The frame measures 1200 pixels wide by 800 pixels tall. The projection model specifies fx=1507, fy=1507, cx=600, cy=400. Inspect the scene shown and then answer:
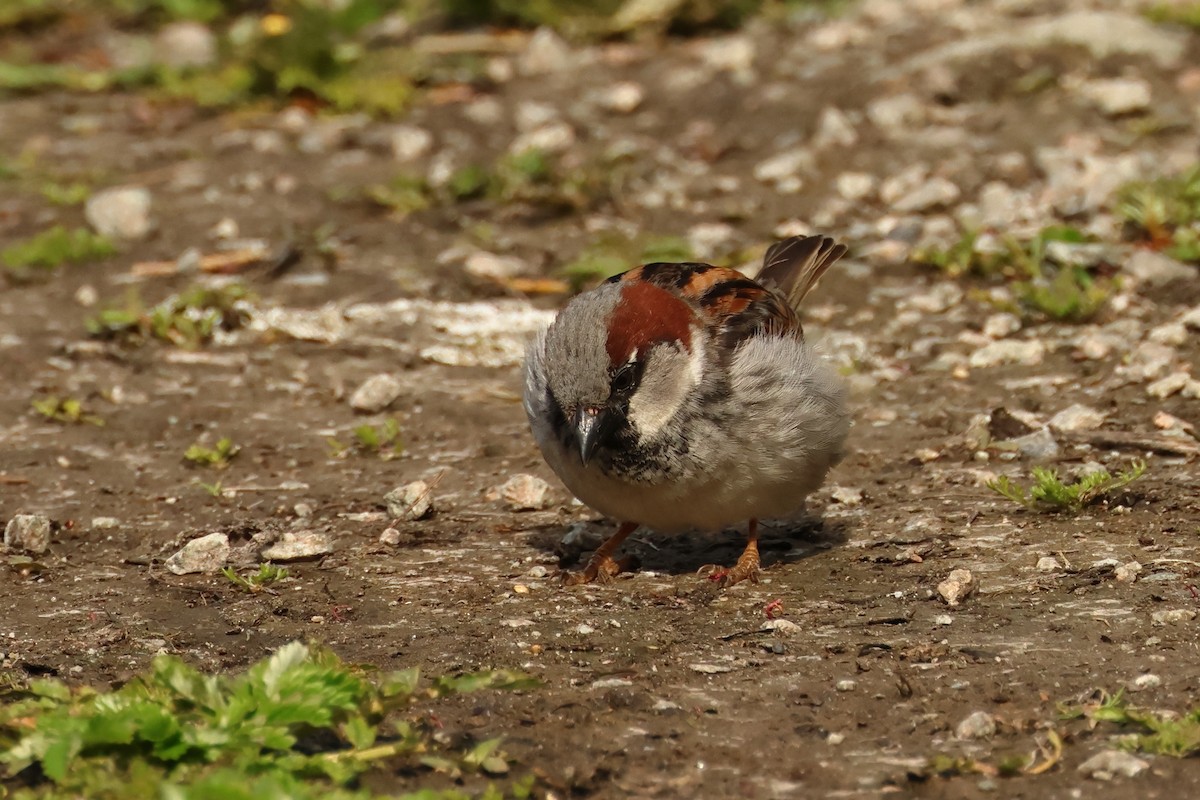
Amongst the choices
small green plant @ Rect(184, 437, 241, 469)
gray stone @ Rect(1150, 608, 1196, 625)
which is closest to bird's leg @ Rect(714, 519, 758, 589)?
gray stone @ Rect(1150, 608, 1196, 625)

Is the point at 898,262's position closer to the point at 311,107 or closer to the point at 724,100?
the point at 724,100

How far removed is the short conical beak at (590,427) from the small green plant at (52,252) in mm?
4352

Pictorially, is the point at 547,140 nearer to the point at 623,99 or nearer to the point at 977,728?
the point at 623,99

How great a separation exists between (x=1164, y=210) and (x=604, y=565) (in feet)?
12.4

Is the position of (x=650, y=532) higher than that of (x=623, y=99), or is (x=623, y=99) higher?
(x=623, y=99)

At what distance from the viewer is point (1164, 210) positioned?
723cm

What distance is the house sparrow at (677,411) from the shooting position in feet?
14.8

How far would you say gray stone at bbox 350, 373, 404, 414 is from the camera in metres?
6.52

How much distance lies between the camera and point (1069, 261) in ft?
22.9

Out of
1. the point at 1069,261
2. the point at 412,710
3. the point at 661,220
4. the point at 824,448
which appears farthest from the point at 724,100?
the point at 412,710

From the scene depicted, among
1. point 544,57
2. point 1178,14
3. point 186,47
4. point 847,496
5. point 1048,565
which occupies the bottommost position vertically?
point 847,496

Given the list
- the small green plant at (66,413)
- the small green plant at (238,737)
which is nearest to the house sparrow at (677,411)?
the small green plant at (238,737)

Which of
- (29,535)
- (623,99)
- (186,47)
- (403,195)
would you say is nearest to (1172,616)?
(29,535)

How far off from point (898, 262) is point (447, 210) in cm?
247
